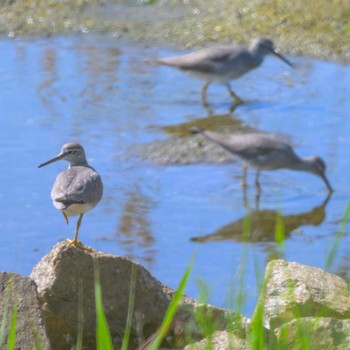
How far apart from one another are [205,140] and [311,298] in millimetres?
4202

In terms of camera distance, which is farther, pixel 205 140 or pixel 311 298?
pixel 205 140

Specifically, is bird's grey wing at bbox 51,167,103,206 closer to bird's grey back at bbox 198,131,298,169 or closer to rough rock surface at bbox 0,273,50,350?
rough rock surface at bbox 0,273,50,350

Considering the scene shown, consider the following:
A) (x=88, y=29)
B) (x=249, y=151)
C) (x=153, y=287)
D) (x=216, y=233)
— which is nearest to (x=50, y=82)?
(x=88, y=29)

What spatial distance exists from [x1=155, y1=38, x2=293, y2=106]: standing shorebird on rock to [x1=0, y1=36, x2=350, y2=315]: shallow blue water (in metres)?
0.18

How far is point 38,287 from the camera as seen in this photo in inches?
211

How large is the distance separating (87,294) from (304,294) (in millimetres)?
944

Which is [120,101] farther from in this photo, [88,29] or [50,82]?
[88,29]

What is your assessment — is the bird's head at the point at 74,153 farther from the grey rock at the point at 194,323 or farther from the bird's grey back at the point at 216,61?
the bird's grey back at the point at 216,61

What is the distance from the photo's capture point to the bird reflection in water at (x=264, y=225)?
25.1 feet

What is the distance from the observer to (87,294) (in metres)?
5.35

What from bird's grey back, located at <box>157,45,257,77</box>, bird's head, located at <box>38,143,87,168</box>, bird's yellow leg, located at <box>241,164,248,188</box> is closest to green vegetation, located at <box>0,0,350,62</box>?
bird's grey back, located at <box>157,45,257,77</box>

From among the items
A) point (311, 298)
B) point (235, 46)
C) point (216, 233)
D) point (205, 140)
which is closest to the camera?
point (311, 298)

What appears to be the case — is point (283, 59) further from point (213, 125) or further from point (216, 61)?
point (213, 125)

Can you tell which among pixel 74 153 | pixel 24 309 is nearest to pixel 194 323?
pixel 24 309
